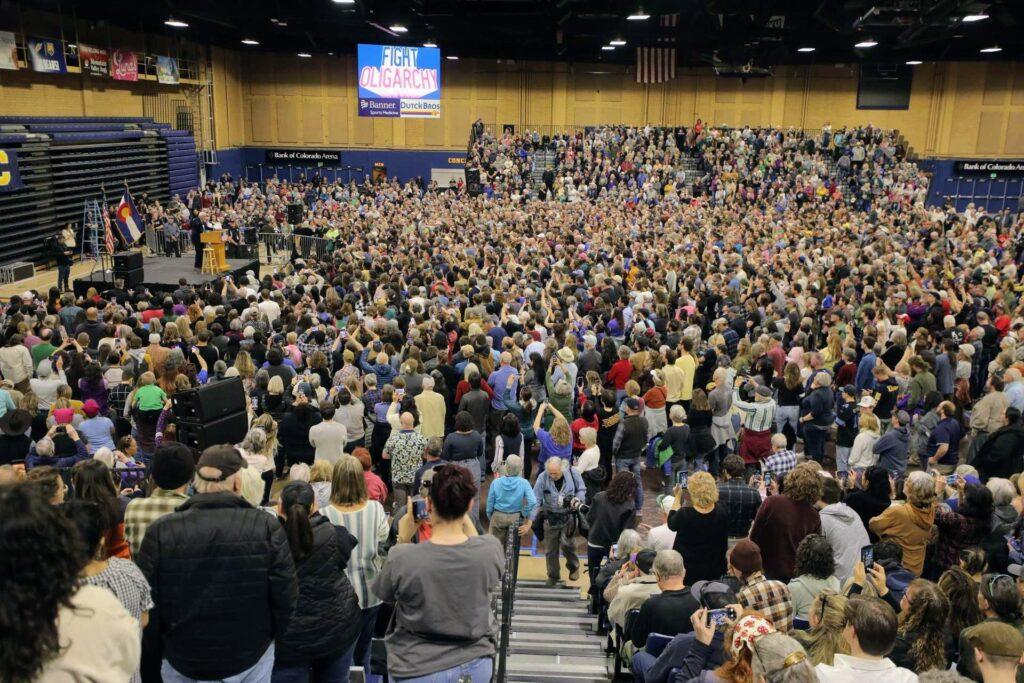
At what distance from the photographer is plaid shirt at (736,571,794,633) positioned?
13.5 ft

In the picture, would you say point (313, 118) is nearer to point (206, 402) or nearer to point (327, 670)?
point (206, 402)

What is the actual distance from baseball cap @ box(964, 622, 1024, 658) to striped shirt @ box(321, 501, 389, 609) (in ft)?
9.33

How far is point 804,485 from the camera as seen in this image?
5648mm

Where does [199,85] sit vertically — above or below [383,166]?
above

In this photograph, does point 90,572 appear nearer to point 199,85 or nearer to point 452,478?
point 452,478

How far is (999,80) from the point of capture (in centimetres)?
3622

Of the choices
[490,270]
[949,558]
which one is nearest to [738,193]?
[490,270]

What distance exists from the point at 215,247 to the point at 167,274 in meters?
1.42

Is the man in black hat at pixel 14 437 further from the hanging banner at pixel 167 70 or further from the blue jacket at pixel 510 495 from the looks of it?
the hanging banner at pixel 167 70

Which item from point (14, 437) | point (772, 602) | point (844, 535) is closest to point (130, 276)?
point (14, 437)

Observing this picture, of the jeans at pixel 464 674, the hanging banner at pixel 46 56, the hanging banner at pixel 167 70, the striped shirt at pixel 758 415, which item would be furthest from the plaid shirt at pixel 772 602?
the hanging banner at pixel 167 70

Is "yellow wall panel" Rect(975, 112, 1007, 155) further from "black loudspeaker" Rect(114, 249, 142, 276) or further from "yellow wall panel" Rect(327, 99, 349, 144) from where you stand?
"black loudspeaker" Rect(114, 249, 142, 276)

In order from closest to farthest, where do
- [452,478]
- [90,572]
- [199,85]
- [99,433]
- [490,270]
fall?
[90,572]
[452,478]
[99,433]
[490,270]
[199,85]

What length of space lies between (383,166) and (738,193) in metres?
17.3
